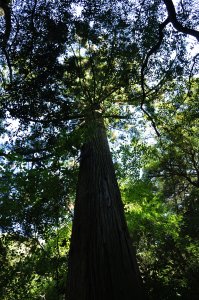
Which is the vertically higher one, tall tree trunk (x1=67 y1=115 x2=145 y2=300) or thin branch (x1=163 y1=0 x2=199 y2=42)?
thin branch (x1=163 y1=0 x2=199 y2=42)

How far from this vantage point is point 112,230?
382 centimetres

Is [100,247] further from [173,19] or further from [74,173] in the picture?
[173,19]

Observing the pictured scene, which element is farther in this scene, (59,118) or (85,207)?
(59,118)

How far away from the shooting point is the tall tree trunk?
304cm

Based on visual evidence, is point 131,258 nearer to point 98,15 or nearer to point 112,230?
point 112,230

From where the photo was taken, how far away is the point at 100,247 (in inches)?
138

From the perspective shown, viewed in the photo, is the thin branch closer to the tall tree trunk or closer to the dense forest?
the dense forest

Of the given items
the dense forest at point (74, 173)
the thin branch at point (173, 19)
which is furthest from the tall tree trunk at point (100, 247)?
the thin branch at point (173, 19)

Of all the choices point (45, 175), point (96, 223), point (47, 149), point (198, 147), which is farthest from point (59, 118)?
point (198, 147)

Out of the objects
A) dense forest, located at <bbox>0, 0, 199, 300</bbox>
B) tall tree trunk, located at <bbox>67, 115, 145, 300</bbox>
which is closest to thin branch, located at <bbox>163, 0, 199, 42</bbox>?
dense forest, located at <bbox>0, 0, 199, 300</bbox>

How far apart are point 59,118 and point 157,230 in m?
5.72

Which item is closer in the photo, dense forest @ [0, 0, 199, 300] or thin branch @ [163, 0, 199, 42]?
dense forest @ [0, 0, 199, 300]

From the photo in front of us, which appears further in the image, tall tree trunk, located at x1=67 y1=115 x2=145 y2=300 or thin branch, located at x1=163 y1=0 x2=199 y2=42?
thin branch, located at x1=163 y1=0 x2=199 y2=42

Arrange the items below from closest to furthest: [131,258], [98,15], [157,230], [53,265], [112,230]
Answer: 1. [131,258]
2. [112,230]
3. [53,265]
4. [98,15]
5. [157,230]
